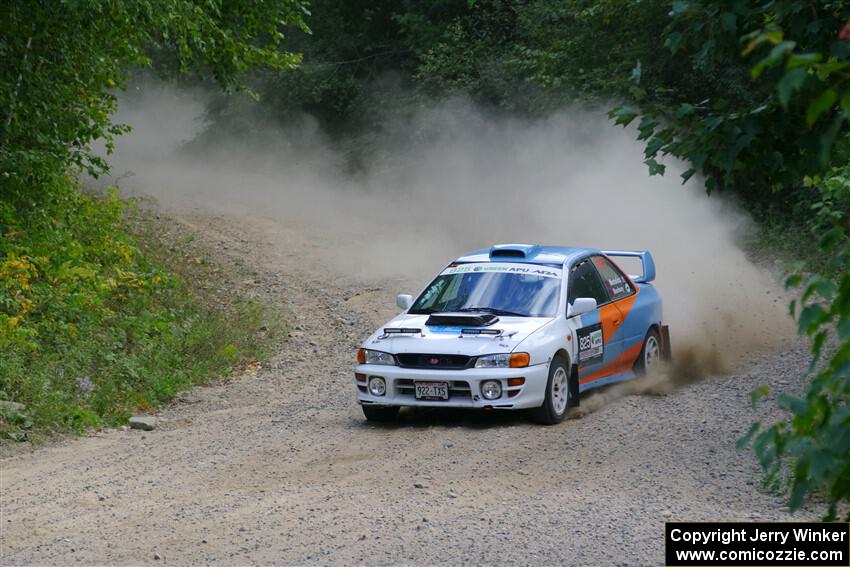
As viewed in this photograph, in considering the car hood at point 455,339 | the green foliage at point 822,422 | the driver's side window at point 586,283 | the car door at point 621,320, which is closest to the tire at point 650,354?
the car door at point 621,320

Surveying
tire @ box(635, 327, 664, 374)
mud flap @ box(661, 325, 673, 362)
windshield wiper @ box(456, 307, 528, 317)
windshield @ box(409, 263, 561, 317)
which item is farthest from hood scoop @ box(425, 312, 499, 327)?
mud flap @ box(661, 325, 673, 362)

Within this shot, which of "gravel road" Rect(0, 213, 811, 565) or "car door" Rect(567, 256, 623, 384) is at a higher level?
"car door" Rect(567, 256, 623, 384)

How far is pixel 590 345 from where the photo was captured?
10523mm

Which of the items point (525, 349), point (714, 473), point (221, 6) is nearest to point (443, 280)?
point (525, 349)

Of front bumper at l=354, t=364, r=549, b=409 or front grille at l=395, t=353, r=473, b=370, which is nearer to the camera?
front bumper at l=354, t=364, r=549, b=409

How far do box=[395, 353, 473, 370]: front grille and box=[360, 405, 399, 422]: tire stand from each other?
0.54m

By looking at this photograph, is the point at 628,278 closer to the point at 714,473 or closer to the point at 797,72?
the point at 714,473

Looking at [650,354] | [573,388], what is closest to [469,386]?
[573,388]

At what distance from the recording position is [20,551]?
651 cm

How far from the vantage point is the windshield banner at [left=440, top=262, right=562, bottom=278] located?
10703mm

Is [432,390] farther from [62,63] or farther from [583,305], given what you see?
[62,63]

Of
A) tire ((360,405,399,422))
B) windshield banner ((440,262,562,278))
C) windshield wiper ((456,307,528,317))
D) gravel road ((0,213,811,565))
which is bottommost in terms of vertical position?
gravel road ((0,213,811,565))

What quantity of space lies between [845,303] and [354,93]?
29812 mm

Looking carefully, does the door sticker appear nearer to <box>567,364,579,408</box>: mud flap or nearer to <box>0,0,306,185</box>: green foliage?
<box>567,364,579,408</box>: mud flap
